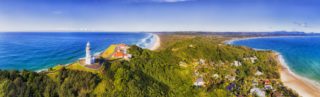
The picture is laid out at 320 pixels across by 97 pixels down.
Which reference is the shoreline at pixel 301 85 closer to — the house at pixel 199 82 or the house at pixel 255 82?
the house at pixel 255 82

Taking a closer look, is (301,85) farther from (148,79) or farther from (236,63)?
(148,79)

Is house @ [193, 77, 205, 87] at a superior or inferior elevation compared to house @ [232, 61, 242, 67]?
inferior

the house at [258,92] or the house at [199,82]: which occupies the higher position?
the house at [199,82]

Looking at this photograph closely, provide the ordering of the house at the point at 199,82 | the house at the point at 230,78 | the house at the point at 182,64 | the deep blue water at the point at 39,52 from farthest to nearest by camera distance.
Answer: the deep blue water at the point at 39,52, the house at the point at 182,64, the house at the point at 230,78, the house at the point at 199,82

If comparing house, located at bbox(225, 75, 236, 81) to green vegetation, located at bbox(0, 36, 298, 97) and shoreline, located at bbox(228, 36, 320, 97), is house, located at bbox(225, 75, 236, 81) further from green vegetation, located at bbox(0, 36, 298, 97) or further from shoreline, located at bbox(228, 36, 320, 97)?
shoreline, located at bbox(228, 36, 320, 97)

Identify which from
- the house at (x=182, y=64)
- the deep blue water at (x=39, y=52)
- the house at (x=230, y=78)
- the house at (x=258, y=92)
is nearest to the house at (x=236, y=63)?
the house at (x=230, y=78)

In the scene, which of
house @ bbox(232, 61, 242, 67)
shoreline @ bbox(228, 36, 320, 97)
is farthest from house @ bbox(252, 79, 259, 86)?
shoreline @ bbox(228, 36, 320, 97)

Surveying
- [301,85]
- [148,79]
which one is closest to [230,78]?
[148,79]

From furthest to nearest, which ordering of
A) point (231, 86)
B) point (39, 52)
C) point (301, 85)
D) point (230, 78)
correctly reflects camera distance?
1. point (39, 52)
2. point (301, 85)
3. point (230, 78)
4. point (231, 86)

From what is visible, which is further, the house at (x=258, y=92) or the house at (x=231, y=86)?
the house at (x=231, y=86)
